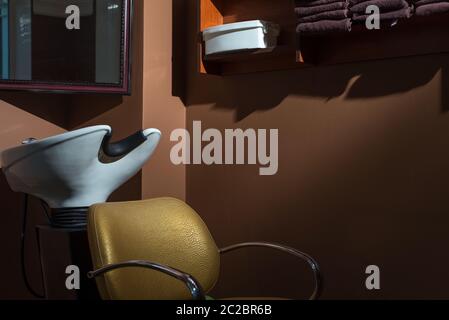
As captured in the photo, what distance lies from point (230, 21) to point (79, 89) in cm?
79

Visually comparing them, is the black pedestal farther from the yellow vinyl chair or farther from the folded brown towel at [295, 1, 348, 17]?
the folded brown towel at [295, 1, 348, 17]

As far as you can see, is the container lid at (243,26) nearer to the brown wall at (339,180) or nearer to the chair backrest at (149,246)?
the brown wall at (339,180)

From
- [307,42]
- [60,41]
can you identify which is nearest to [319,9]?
[307,42]

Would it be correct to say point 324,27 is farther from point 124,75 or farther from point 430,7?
point 124,75

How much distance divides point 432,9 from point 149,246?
4.14 feet

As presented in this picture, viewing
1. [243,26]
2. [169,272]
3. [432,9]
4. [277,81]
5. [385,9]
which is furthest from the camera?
[277,81]

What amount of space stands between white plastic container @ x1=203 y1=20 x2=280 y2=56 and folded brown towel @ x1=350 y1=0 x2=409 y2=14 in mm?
425

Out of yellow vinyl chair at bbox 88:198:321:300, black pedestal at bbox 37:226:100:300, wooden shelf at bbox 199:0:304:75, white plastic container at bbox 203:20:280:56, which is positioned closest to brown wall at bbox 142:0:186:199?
wooden shelf at bbox 199:0:304:75

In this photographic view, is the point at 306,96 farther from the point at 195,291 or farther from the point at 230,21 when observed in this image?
the point at 195,291

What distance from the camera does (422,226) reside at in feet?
7.31

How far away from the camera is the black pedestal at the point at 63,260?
236 centimetres

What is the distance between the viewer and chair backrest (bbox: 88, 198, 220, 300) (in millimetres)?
1964

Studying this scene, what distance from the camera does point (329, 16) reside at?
2277mm

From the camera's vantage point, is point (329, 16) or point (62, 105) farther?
point (62, 105)
